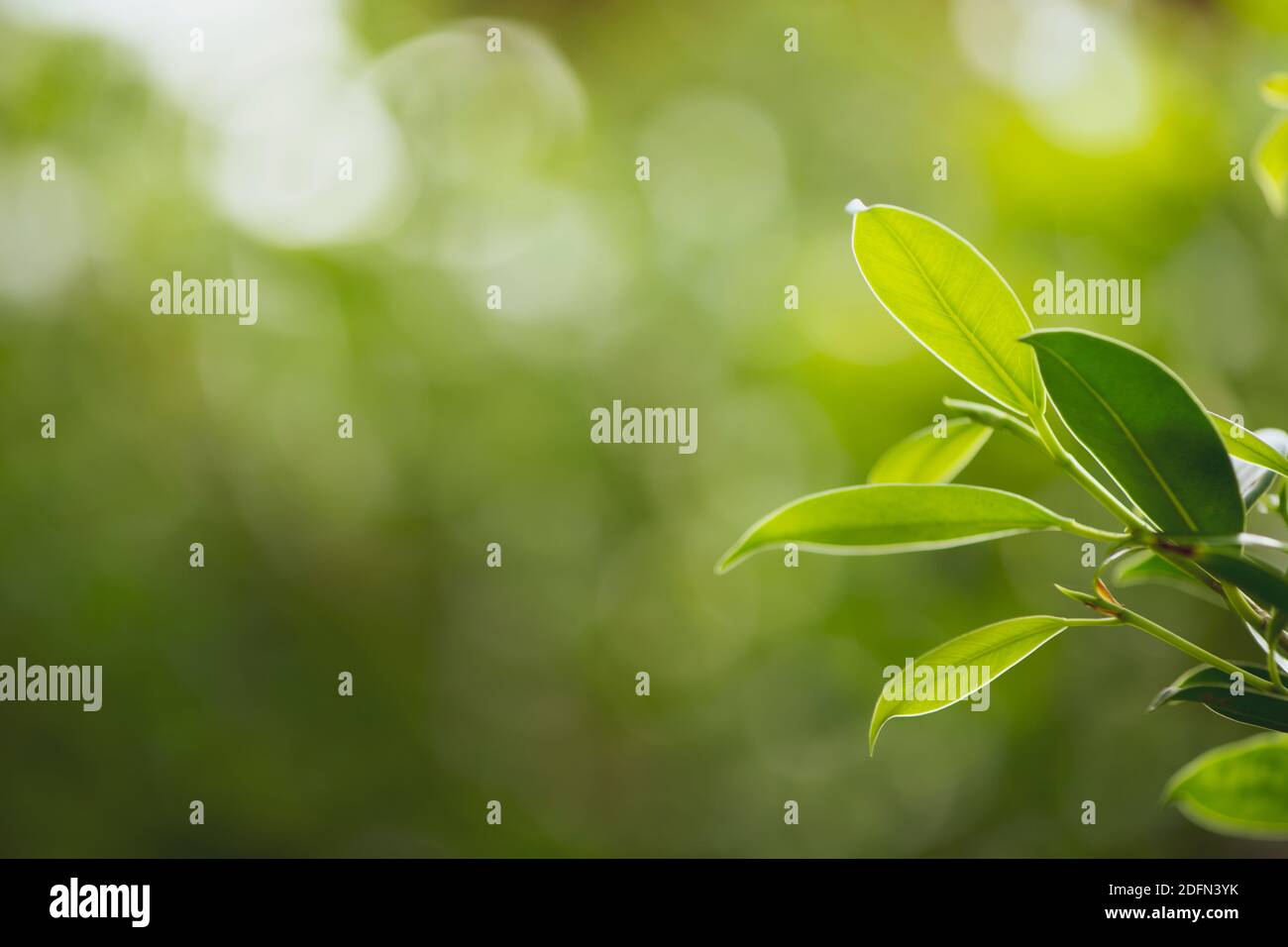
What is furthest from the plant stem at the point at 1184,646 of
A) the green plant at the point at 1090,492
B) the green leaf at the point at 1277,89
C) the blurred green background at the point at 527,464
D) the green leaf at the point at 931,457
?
the blurred green background at the point at 527,464

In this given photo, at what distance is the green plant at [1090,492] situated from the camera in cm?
33

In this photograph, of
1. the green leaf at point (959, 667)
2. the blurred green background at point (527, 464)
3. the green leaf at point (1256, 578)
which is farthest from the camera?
the blurred green background at point (527, 464)

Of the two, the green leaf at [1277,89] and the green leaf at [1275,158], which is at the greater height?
the green leaf at [1277,89]

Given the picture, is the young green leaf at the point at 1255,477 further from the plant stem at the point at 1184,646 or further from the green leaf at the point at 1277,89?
the green leaf at the point at 1277,89

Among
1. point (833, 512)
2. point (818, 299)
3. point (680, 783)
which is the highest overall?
point (818, 299)

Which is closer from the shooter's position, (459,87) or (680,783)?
(680,783)

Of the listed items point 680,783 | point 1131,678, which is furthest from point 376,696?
point 1131,678

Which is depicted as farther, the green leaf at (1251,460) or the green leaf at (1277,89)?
the green leaf at (1277,89)

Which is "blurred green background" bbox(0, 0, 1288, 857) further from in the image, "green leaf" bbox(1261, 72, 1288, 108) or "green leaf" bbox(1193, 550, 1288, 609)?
"green leaf" bbox(1193, 550, 1288, 609)

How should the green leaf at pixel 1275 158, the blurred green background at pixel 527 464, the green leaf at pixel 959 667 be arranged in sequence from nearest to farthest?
the green leaf at pixel 959 667 < the green leaf at pixel 1275 158 < the blurred green background at pixel 527 464
